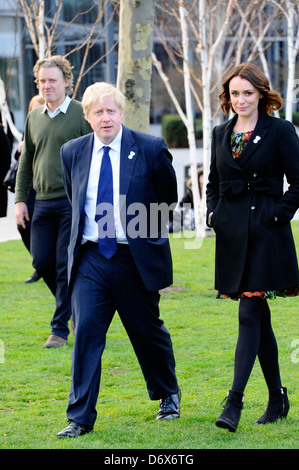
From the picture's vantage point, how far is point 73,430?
4621mm

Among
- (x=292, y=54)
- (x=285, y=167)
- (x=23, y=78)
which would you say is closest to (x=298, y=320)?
(x=285, y=167)

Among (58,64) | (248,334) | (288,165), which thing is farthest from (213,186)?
(58,64)

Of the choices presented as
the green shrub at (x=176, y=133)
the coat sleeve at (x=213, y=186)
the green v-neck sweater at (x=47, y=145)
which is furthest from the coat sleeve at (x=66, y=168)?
the green shrub at (x=176, y=133)

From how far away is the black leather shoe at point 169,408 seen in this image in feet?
16.5

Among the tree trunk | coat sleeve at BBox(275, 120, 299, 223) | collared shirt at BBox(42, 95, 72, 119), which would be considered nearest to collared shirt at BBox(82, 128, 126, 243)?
coat sleeve at BBox(275, 120, 299, 223)

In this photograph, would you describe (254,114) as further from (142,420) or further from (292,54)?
(292,54)

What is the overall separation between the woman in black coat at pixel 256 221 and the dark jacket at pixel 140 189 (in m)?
0.34

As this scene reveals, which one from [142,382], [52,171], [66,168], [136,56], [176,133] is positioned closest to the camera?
[66,168]

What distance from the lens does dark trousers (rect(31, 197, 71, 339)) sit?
6.94m

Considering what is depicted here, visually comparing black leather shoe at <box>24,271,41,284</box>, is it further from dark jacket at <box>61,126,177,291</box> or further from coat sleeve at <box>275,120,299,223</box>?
coat sleeve at <box>275,120,299,223</box>

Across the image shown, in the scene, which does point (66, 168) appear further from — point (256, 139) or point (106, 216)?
point (256, 139)

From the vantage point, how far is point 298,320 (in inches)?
304

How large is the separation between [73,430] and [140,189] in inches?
55.5

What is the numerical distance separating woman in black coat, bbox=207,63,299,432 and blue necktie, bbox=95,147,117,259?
64 centimetres
